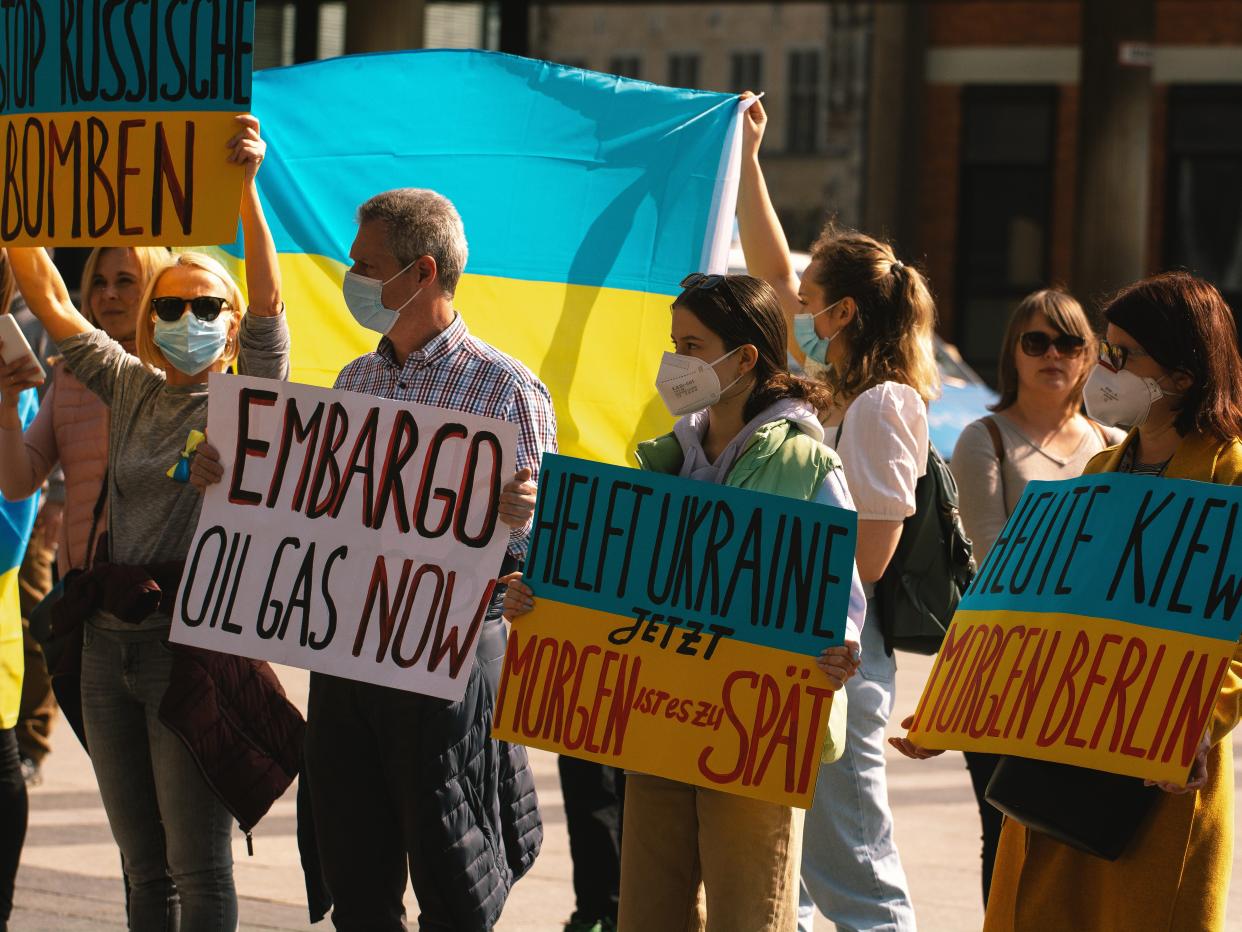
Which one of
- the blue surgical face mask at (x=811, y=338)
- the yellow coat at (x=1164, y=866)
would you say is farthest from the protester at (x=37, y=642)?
the yellow coat at (x=1164, y=866)

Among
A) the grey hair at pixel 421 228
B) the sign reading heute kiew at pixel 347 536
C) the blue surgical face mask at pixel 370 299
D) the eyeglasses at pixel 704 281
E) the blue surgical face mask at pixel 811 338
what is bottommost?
the sign reading heute kiew at pixel 347 536

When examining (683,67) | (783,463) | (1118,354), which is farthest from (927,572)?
(683,67)

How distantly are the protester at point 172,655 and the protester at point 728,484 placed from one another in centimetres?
80

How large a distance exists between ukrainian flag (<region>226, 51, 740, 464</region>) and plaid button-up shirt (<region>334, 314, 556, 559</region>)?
1.15m

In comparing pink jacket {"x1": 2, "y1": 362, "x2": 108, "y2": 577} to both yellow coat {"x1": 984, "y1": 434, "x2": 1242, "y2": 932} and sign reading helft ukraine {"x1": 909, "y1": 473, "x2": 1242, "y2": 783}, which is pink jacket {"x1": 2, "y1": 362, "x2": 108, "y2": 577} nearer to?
sign reading helft ukraine {"x1": 909, "y1": 473, "x2": 1242, "y2": 783}

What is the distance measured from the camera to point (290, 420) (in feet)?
13.8

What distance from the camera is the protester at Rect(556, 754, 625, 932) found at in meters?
5.38

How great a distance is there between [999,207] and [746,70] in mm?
5029

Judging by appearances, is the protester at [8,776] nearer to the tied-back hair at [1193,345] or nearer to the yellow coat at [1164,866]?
the yellow coat at [1164,866]

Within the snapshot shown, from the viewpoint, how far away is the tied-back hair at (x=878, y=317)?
4605 mm

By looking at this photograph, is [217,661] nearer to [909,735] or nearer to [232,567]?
[232,567]

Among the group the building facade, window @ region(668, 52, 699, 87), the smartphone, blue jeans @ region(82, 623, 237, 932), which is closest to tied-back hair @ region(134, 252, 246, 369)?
the smartphone

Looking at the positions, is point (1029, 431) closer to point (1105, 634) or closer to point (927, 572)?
point (927, 572)

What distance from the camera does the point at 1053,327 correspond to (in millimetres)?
5293
